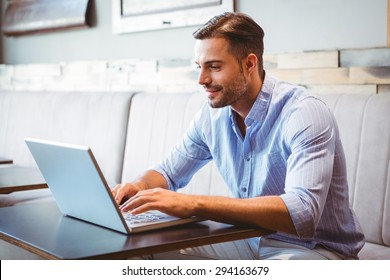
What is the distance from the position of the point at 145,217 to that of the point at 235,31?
0.61 m

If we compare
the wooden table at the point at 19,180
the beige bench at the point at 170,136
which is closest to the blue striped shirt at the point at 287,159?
the beige bench at the point at 170,136

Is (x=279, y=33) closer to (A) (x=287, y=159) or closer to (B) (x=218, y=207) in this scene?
(A) (x=287, y=159)

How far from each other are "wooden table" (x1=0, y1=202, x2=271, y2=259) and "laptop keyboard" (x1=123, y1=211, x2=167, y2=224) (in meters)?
0.06

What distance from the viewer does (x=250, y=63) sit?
1.96 m

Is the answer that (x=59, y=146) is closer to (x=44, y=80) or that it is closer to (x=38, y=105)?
(x=38, y=105)

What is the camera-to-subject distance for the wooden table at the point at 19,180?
2.35 m

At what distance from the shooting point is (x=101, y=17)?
3.96 meters

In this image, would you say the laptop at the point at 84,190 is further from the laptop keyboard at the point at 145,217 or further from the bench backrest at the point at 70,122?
the bench backrest at the point at 70,122

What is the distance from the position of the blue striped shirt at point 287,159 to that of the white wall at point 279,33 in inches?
32.8

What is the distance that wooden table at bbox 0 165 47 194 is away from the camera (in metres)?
2.35

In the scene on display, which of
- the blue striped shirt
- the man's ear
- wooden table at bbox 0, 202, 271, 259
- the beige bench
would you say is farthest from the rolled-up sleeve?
the beige bench

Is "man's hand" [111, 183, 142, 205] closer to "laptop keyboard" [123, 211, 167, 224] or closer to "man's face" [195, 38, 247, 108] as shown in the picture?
"laptop keyboard" [123, 211, 167, 224]
